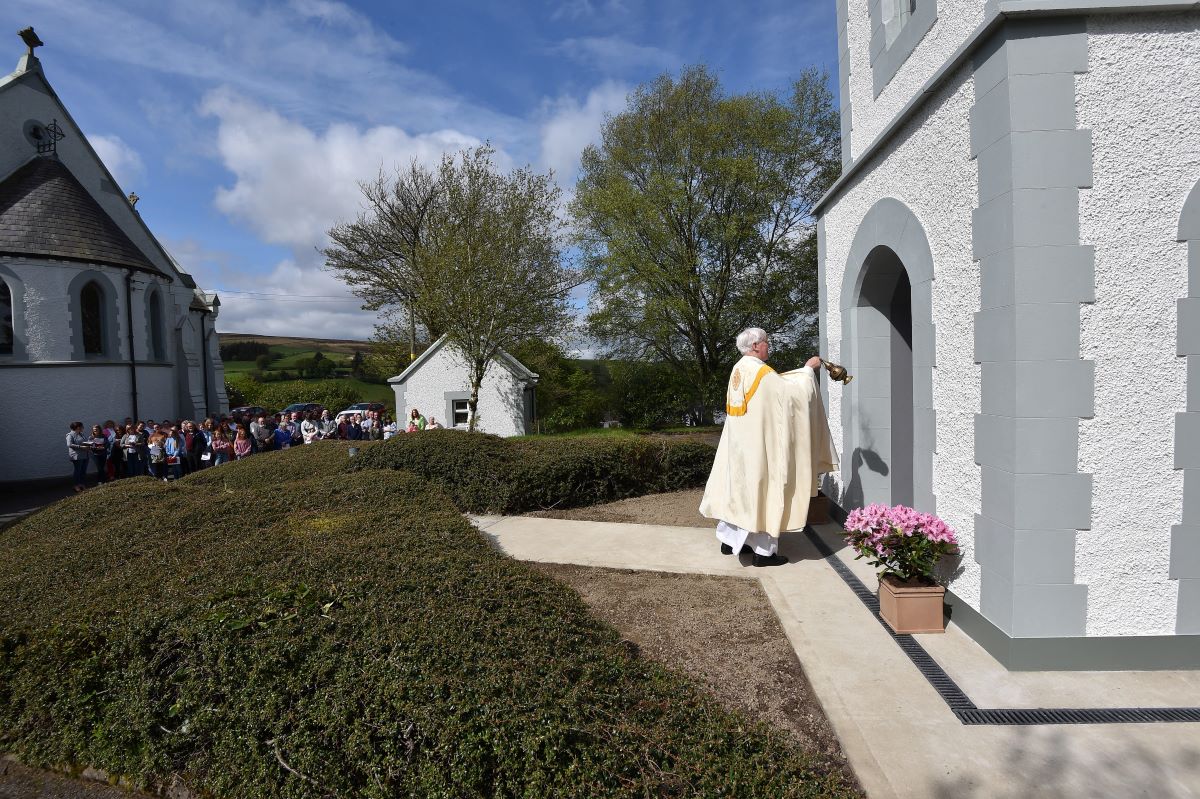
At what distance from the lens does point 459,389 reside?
18609 mm

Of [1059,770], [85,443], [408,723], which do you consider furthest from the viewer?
[85,443]

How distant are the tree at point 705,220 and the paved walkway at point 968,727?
15.0 meters

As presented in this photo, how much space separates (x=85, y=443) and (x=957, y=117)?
55.0 ft

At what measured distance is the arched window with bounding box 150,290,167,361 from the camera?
18.9 meters

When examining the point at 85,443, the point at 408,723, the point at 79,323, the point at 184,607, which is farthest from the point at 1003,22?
the point at 79,323

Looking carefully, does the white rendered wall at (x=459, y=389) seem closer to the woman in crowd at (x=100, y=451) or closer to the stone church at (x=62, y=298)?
the woman in crowd at (x=100, y=451)

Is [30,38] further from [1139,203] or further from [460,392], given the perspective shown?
[1139,203]

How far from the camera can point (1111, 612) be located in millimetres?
3668

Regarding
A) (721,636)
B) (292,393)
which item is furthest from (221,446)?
(292,393)

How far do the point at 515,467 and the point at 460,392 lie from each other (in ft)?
34.2

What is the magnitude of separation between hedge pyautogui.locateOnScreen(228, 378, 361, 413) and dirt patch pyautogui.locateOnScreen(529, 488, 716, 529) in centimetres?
2572

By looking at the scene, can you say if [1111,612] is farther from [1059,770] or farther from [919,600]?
[1059,770]

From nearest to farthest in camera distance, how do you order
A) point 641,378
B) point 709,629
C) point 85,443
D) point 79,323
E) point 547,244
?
1. point 709,629
2. point 85,443
3. point 79,323
4. point 547,244
5. point 641,378

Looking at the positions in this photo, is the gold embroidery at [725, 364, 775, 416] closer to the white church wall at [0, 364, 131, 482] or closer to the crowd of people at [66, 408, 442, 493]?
the crowd of people at [66, 408, 442, 493]
